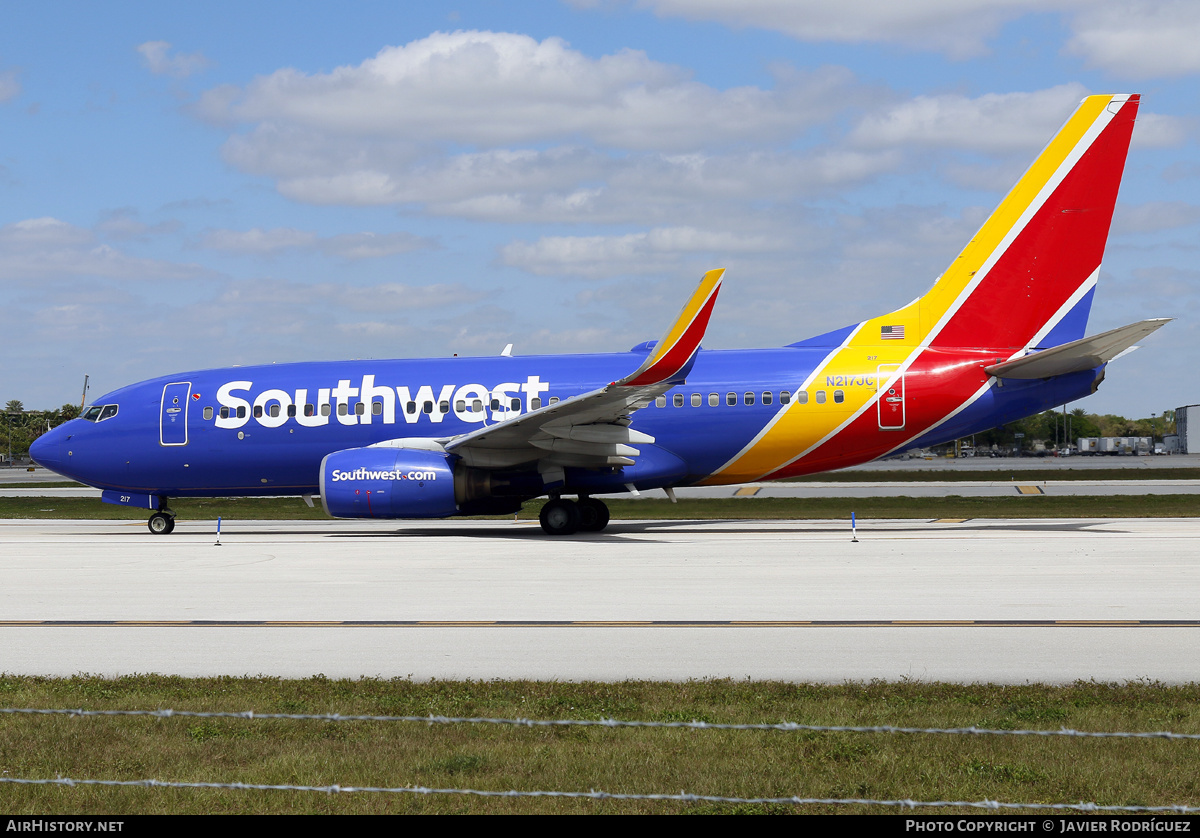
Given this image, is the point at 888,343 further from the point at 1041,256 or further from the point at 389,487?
the point at 389,487

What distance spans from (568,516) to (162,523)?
10.5 meters

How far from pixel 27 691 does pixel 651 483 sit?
18.0m

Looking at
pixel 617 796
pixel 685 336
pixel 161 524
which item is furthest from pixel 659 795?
pixel 161 524

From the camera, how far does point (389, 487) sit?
77.4ft

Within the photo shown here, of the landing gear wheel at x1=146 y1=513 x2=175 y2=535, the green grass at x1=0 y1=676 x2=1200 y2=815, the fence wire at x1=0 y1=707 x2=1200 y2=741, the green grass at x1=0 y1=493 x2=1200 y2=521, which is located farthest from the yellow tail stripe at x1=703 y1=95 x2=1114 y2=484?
the fence wire at x1=0 y1=707 x2=1200 y2=741

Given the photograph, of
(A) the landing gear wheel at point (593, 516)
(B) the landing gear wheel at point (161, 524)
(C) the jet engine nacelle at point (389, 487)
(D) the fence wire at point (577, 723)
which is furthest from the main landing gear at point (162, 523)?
(D) the fence wire at point (577, 723)

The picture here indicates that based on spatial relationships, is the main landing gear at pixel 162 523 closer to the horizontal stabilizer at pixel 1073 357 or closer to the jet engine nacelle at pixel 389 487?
the jet engine nacelle at pixel 389 487

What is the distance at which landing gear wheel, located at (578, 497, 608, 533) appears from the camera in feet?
84.0

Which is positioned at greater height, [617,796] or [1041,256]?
[1041,256]

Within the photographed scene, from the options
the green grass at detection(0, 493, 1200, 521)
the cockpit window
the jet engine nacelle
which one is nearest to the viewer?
the jet engine nacelle

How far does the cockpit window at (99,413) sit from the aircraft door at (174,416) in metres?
1.48

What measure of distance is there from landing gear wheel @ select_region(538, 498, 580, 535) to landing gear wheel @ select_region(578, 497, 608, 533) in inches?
19.7

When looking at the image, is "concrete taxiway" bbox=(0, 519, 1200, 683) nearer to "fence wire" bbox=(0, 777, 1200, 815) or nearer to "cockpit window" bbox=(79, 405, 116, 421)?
"fence wire" bbox=(0, 777, 1200, 815)

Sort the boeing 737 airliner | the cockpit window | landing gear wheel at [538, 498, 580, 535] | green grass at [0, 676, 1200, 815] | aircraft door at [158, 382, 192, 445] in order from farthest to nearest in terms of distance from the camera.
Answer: the cockpit window
aircraft door at [158, 382, 192, 445]
landing gear wheel at [538, 498, 580, 535]
the boeing 737 airliner
green grass at [0, 676, 1200, 815]
